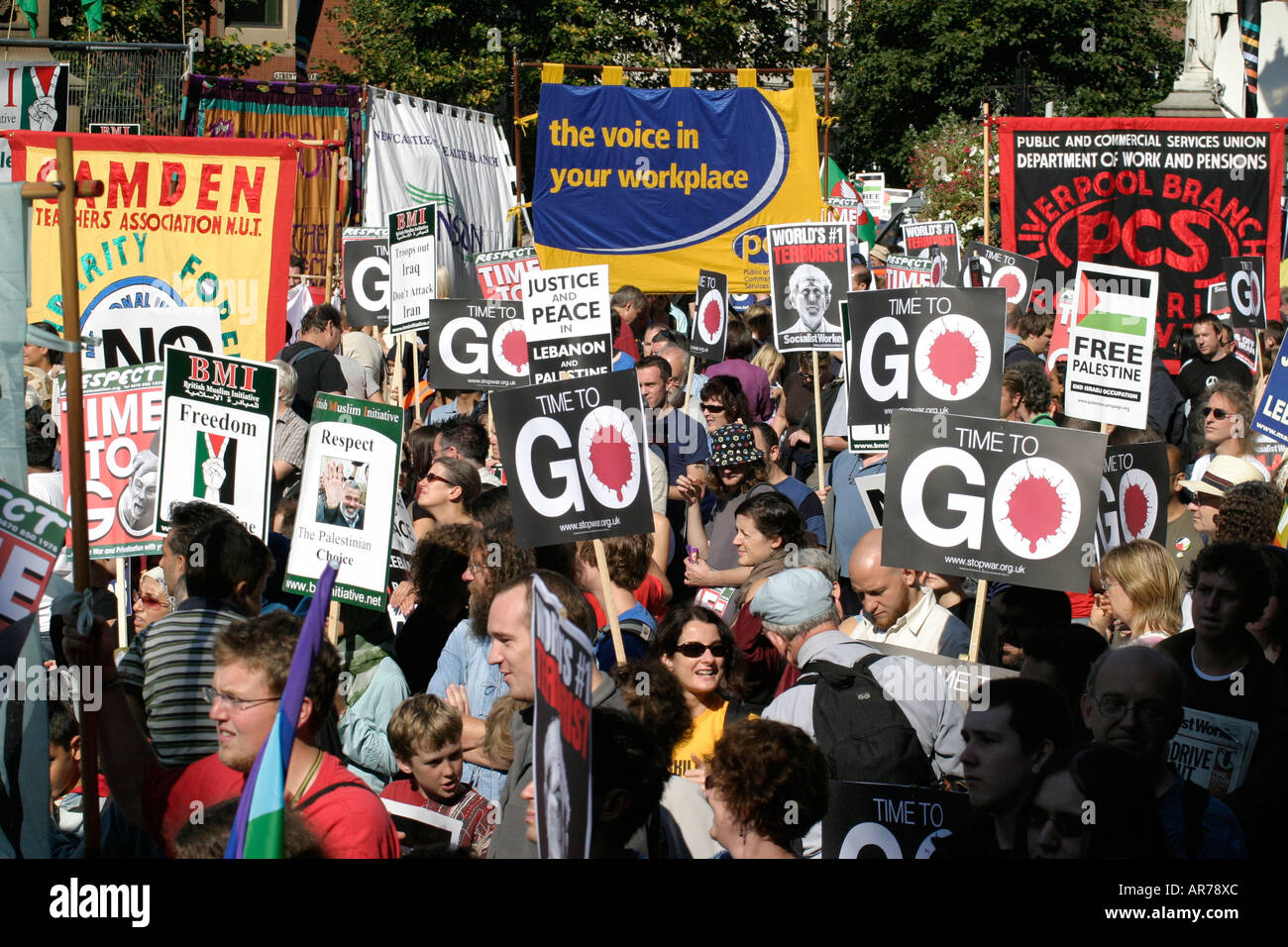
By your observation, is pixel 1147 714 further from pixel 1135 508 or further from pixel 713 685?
pixel 1135 508

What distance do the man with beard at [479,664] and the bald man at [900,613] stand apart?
1295 millimetres

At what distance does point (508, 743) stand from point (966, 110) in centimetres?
4493

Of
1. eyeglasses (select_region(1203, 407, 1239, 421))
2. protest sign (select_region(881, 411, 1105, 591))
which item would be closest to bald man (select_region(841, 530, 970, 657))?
protest sign (select_region(881, 411, 1105, 591))

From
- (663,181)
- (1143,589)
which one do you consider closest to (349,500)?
(1143,589)

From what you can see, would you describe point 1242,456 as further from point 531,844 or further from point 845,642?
point 531,844

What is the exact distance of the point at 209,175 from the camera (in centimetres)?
828

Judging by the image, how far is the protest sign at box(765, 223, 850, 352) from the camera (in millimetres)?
10164

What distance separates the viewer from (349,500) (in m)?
5.55

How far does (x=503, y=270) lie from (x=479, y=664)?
23.4ft

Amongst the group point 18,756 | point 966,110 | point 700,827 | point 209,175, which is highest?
point 966,110

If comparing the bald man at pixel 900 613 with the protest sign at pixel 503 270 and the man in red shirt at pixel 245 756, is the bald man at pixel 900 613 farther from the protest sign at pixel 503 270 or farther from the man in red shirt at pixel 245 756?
the protest sign at pixel 503 270

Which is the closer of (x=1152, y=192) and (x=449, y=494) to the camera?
(x=449, y=494)

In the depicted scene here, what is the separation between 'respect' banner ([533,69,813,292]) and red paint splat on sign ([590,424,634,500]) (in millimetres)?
10651

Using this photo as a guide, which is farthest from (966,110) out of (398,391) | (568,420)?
(568,420)
